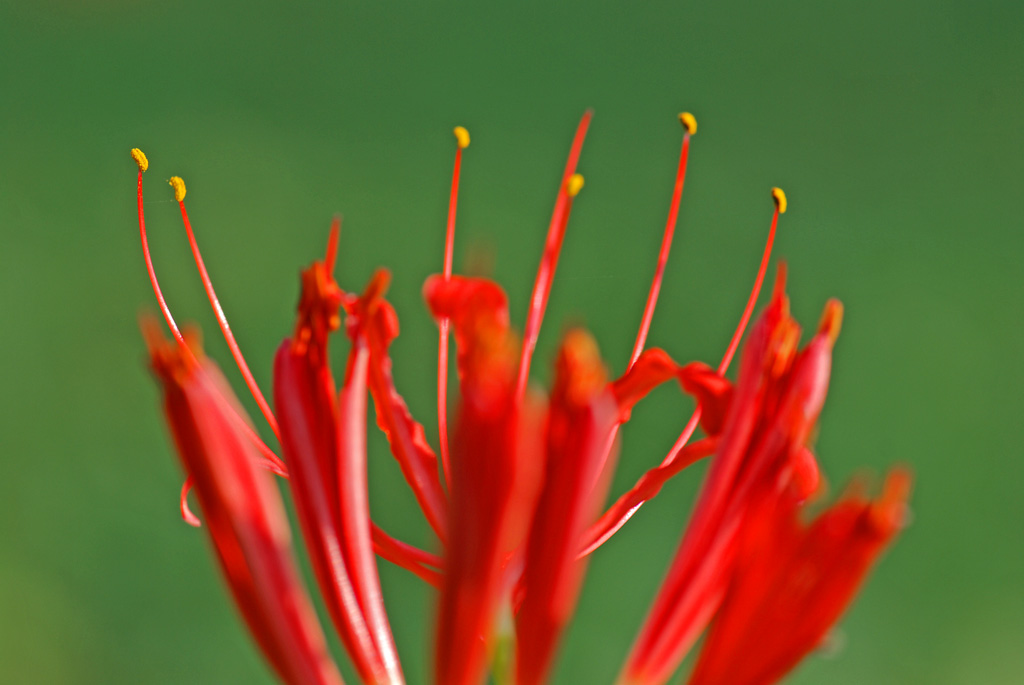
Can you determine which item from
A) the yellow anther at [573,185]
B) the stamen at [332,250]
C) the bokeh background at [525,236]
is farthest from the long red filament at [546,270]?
the bokeh background at [525,236]

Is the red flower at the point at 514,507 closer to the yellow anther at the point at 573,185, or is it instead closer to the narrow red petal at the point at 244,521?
the narrow red petal at the point at 244,521

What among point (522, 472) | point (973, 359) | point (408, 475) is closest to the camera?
point (522, 472)

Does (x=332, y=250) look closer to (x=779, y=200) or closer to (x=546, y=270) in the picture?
(x=546, y=270)

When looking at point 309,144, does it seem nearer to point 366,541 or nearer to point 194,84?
point 194,84

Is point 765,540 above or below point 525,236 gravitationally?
below

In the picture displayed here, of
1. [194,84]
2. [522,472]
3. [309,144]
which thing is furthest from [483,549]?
[194,84]

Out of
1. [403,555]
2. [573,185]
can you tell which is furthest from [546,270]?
[403,555]
